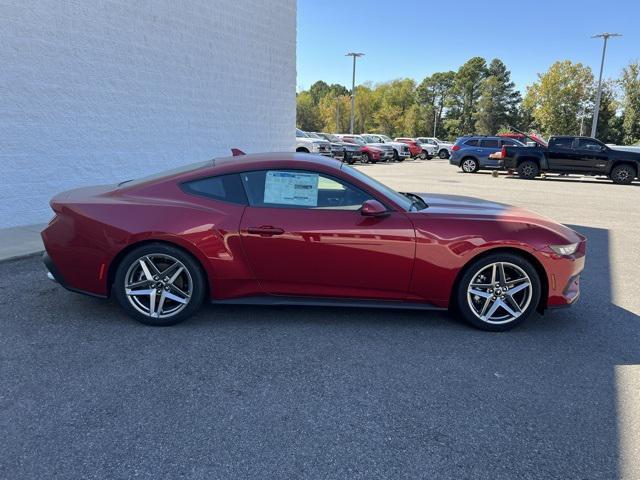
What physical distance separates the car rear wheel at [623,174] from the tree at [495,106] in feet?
214

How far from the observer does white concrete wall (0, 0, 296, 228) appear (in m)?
6.99

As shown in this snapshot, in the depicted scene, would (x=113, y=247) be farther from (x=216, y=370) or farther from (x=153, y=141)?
(x=153, y=141)

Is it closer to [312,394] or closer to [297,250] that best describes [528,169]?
[297,250]

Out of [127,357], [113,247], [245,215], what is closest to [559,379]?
[245,215]

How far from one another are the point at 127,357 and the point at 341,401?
1.59 meters

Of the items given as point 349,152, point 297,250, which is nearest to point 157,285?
point 297,250

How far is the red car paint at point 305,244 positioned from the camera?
3.74m

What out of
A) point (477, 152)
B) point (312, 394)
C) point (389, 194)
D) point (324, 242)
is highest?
point (477, 152)

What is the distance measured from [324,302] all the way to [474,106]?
9316 centimetres

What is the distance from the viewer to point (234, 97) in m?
12.1

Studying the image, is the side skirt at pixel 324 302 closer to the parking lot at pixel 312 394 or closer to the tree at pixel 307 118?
the parking lot at pixel 312 394

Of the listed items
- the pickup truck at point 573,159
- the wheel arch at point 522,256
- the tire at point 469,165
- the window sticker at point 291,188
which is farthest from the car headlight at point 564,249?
→ the tire at point 469,165

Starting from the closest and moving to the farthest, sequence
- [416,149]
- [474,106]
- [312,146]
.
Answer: [312,146]
[416,149]
[474,106]

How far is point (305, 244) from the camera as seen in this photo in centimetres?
374
